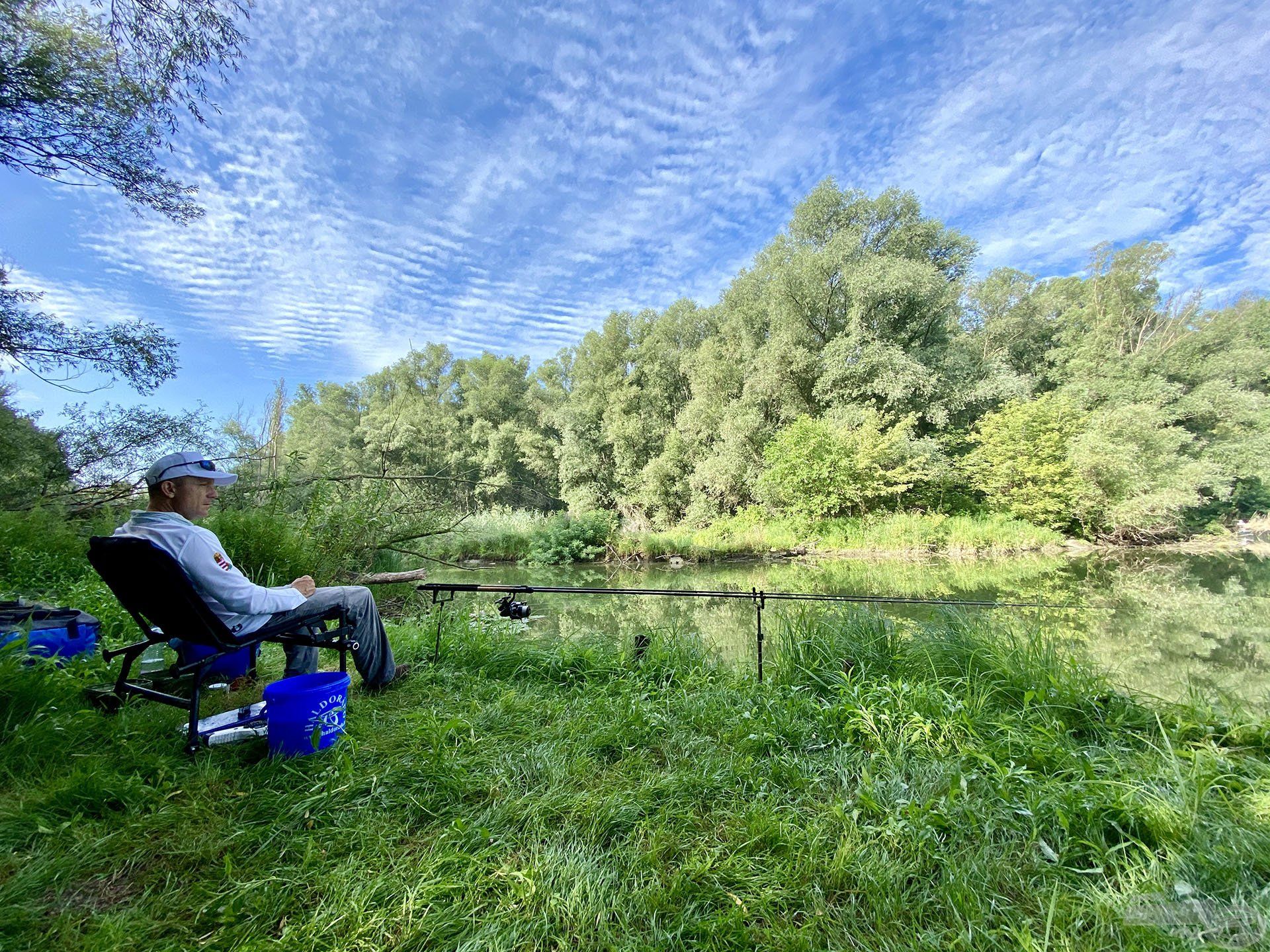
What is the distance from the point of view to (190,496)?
1942mm

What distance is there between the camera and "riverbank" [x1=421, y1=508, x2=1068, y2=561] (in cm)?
1132

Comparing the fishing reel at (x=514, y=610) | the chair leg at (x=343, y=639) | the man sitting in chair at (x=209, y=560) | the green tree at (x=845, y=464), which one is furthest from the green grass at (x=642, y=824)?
the green tree at (x=845, y=464)

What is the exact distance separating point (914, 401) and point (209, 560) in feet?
50.4

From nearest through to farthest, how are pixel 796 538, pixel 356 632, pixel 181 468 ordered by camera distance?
1. pixel 181 468
2. pixel 356 632
3. pixel 796 538

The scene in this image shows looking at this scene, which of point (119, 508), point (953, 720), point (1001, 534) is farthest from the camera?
point (1001, 534)

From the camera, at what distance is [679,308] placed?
67.1ft

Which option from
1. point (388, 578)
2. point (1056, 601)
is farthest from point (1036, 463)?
point (388, 578)

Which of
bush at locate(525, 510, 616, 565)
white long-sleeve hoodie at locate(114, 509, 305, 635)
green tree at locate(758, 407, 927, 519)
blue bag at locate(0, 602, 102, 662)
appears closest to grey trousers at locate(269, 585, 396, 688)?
white long-sleeve hoodie at locate(114, 509, 305, 635)

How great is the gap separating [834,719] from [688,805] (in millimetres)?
926

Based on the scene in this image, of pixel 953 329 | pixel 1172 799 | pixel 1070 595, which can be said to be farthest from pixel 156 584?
pixel 953 329

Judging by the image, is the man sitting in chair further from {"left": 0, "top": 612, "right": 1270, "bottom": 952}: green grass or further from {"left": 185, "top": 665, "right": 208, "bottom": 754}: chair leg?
{"left": 0, "top": 612, "right": 1270, "bottom": 952}: green grass

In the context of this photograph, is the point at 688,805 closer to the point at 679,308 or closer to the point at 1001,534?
the point at 1001,534

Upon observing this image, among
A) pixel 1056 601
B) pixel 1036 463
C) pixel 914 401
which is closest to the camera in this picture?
pixel 1056 601

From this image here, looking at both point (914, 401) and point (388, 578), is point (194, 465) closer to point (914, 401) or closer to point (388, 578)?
point (388, 578)
